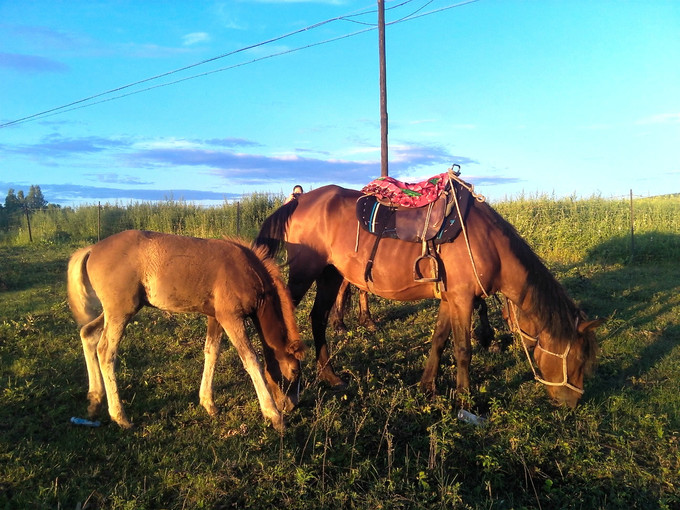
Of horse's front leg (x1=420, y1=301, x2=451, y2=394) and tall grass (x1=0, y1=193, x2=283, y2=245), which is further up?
tall grass (x1=0, y1=193, x2=283, y2=245)

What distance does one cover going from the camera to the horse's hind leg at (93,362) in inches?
155

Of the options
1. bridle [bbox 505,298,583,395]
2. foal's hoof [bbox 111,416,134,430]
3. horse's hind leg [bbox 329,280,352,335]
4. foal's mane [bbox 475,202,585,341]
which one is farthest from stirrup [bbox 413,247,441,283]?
foal's hoof [bbox 111,416,134,430]

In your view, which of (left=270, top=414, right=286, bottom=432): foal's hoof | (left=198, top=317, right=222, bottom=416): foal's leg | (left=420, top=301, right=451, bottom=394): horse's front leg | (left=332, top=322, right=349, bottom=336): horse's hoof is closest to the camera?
(left=270, top=414, right=286, bottom=432): foal's hoof

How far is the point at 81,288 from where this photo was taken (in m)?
4.10

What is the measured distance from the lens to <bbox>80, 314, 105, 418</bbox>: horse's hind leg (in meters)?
→ 3.94

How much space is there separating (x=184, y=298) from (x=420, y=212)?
2393 millimetres

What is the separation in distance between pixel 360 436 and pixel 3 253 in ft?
Result: 48.6

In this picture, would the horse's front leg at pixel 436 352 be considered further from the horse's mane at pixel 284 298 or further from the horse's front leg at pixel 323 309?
the horse's mane at pixel 284 298

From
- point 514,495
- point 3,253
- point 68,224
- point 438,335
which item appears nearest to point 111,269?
point 438,335

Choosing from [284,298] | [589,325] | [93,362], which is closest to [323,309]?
[284,298]

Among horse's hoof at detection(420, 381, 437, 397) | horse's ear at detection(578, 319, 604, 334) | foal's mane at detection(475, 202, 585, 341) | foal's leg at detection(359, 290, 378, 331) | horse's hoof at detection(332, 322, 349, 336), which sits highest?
foal's mane at detection(475, 202, 585, 341)

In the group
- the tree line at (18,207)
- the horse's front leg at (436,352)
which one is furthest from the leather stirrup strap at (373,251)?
the tree line at (18,207)

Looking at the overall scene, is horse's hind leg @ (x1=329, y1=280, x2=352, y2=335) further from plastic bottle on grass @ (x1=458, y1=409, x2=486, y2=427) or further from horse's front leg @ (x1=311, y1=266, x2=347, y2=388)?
plastic bottle on grass @ (x1=458, y1=409, x2=486, y2=427)

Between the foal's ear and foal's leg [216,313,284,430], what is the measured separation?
0.97 ft
